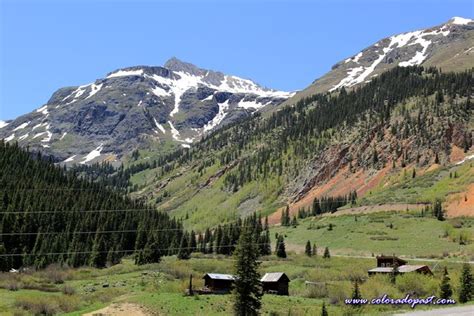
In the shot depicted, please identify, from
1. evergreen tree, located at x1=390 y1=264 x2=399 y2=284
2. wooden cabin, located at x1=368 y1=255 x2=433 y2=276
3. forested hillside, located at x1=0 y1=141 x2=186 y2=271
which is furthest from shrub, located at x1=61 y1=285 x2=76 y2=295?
evergreen tree, located at x1=390 y1=264 x2=399 y2=284

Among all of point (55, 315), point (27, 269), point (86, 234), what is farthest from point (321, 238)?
point (55, 315)

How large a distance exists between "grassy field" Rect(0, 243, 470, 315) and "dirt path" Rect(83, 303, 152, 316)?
132 centimetres

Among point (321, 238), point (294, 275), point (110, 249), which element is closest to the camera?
point (294, 275)

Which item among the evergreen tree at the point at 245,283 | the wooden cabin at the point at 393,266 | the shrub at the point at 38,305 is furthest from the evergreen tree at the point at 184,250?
the evergreen tree at the point at 245,283

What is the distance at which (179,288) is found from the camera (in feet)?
318

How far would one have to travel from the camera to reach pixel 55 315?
3187 inches

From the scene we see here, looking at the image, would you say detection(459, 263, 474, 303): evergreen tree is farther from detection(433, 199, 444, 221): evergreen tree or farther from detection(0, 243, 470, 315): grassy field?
detection(433, 199, 444, 221): evergreen tree

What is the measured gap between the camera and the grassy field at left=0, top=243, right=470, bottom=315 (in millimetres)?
82500

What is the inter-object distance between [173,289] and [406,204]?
9530 cm

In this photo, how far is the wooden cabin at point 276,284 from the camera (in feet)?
320

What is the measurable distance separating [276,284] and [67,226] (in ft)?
220

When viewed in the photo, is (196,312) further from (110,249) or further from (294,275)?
(110,249)

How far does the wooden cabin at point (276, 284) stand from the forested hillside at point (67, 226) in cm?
3848

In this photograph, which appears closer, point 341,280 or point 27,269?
point 341,280
